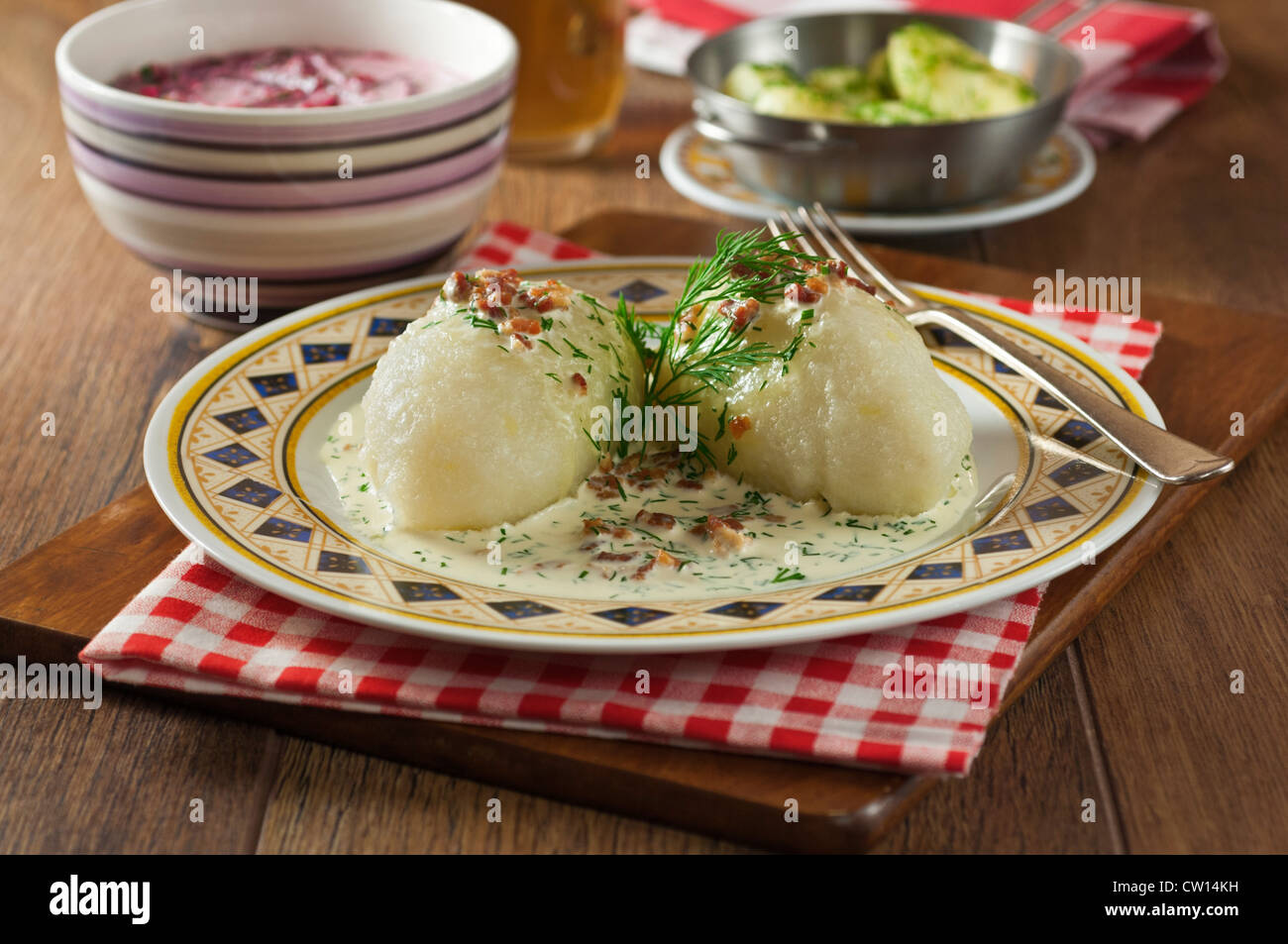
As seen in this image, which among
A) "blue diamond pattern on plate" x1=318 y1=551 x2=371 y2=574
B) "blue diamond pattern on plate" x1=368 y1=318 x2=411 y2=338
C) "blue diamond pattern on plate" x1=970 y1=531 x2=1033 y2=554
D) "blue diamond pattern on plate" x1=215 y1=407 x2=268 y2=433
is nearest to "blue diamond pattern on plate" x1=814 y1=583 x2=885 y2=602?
"blue diamond pattern on plate" x1=970 y1=531 x2=1033 y2=554

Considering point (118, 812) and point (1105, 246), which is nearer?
point (118, 812)

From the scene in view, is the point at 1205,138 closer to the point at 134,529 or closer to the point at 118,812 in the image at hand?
the point at 134,529

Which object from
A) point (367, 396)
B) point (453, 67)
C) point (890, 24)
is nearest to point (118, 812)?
point (367, 396)

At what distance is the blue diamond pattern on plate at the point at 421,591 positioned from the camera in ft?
4.49

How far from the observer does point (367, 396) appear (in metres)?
1.69

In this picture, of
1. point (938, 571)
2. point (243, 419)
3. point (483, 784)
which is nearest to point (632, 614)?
point (483, 784)

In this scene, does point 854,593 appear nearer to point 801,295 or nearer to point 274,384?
point 801,295

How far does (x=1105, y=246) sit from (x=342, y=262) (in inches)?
59.5

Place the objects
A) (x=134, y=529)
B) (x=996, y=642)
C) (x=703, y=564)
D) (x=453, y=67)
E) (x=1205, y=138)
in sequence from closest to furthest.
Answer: (x=996, y=642)
(x=703, y=564)
(x=134, y=529)
(x=453, y=67)
(x=1205, y=138)

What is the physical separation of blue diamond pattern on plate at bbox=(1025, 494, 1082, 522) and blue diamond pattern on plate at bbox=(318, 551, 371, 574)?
72cm

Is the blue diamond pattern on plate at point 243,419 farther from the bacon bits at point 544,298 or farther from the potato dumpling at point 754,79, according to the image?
the potato dumpling at point 754,79

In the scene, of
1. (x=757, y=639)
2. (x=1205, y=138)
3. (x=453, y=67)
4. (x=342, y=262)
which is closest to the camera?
(x=757, y=639)

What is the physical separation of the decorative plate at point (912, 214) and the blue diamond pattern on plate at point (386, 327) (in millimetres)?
910

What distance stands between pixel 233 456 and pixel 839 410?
0.72m
